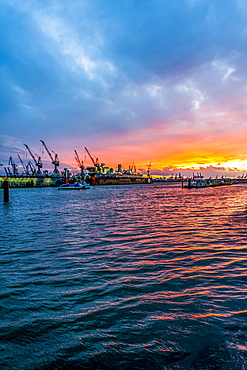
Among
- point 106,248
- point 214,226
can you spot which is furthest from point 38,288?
point 214,226

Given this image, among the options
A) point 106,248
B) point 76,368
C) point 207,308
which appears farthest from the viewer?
point 106,248

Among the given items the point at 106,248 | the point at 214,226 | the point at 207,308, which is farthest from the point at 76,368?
the point at 214,226

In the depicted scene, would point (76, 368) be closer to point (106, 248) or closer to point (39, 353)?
point (39, 353)

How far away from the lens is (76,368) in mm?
4605

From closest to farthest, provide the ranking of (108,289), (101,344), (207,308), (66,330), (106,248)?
1. (101,344)
2. (66,330)
3. (207,308)
4. (108,289)
5. (106,248)

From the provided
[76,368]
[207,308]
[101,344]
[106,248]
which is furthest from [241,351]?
[106,248]

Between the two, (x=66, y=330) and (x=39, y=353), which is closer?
(x=39, y=353)

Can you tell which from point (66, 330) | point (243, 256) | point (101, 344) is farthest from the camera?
point (243, 256)

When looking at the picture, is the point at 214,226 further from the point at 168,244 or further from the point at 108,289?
the point at 108,289

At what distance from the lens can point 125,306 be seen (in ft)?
23.3

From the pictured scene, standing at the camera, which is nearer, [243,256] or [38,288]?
[38,288]

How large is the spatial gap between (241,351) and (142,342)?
2167 millimetres

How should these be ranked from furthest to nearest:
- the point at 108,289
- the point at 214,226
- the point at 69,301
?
the point at 214,226
the point at 108,289
the point at 69,301

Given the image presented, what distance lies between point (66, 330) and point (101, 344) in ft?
3.68
